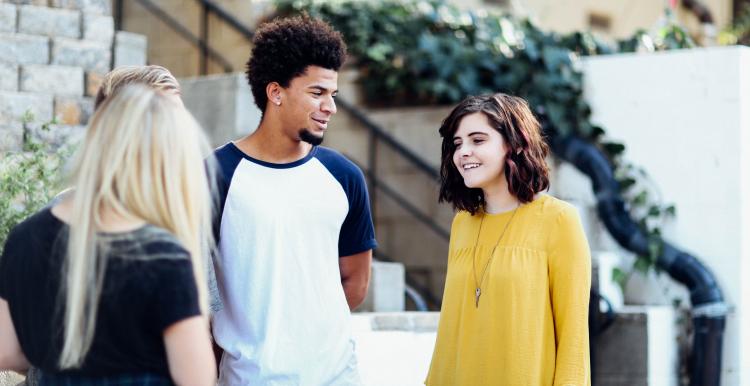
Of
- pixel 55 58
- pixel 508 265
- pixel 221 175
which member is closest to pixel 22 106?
pixel 55 58

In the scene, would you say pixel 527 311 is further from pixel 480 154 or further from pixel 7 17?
pixel 7 17

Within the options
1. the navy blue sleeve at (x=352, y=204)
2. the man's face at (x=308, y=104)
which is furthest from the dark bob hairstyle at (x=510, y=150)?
the man's face at (x=308, y=104)

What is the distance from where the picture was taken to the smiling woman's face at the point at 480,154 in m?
3.65

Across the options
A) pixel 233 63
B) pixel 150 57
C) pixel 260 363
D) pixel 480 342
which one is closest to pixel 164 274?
pixel 260 363

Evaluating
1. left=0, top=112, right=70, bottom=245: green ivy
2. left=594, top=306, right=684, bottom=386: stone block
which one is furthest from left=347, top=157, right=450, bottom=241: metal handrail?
left=0, top=112, right=70, bottom=245: green ivy

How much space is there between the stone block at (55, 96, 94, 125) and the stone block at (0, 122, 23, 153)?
39cm

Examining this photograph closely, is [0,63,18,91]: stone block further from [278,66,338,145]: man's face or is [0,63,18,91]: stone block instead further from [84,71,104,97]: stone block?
[278,66,338,145]: man's face

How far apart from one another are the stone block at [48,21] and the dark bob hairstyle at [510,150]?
3638 mm

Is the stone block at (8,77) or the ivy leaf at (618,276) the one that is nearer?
the stone block at (8,77)

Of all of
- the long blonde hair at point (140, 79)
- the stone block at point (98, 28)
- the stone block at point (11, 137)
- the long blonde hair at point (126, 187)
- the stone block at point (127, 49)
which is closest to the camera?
the long blonde hair at point (126, 187)

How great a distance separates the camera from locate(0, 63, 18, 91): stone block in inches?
254

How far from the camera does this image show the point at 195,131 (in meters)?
2.57

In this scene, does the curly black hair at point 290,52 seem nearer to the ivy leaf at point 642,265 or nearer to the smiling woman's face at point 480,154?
the smiling woman's face at point 480,154

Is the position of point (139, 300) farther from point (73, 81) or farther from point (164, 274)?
point (73, 81)
